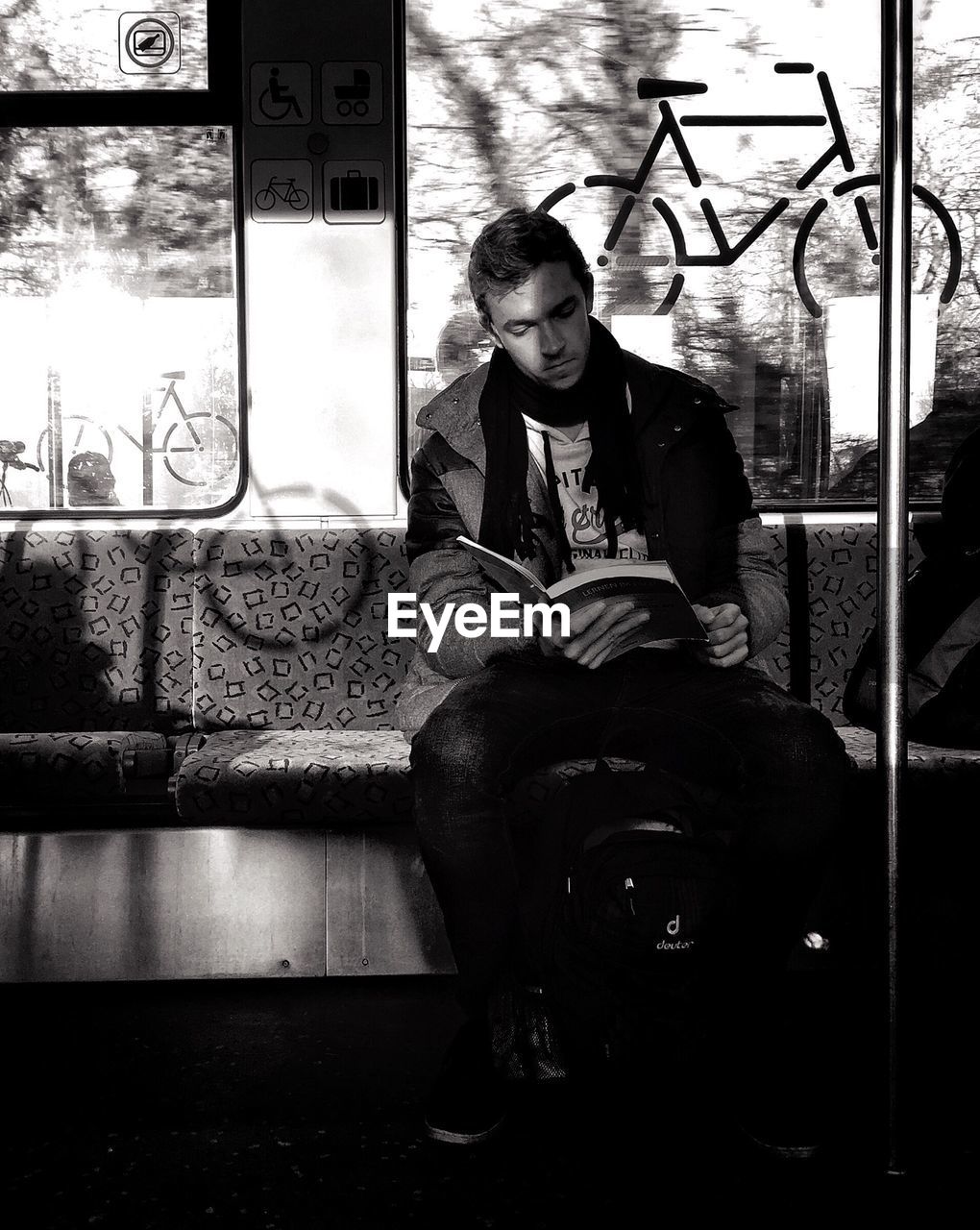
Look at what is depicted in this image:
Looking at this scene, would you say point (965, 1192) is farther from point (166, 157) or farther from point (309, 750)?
point (166, 157)

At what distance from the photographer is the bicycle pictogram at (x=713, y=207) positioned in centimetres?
315

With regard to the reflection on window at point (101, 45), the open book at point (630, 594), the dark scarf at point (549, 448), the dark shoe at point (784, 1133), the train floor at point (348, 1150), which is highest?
the reflection on window at point (101, 45)

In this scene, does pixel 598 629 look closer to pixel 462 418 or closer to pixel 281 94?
pixel 462 418

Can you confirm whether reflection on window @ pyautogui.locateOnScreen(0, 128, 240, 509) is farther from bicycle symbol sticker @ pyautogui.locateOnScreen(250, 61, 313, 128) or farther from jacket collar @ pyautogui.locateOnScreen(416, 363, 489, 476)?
jacket collar @ pyautogui.locateOnScreen(416, 363, 489, 476)

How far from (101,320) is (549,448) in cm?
141

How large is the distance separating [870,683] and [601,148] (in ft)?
5.25

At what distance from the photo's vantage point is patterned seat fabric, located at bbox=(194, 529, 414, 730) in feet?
9.90

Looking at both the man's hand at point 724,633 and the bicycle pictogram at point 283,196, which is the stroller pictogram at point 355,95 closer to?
the bicycle pictogram at point 283,196

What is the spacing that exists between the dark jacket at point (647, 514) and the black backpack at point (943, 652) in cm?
27

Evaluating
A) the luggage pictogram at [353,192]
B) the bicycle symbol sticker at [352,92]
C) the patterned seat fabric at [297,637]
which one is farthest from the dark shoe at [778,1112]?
the bicycle symbol sticker at [352,92]

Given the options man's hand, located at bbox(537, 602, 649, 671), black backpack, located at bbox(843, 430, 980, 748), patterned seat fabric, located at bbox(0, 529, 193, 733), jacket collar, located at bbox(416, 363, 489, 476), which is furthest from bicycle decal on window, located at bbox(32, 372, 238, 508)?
black backpack, located at bbox(843, 430, 980, 748)

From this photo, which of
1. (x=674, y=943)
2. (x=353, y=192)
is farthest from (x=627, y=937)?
(x=353, y=192)

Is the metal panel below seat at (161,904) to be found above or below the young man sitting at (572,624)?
below

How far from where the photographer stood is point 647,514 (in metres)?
2.32
